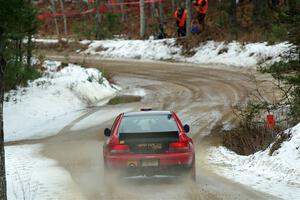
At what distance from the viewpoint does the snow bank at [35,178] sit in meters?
10.2

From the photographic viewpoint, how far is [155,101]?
77.1 ft

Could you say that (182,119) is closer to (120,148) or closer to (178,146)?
(178,146)

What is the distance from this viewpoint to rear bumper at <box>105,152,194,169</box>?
393 inches

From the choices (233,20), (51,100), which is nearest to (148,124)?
(51,100)

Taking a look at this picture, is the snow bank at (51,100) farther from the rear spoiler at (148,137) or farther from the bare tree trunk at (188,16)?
the bare tree trunk at (188,16)

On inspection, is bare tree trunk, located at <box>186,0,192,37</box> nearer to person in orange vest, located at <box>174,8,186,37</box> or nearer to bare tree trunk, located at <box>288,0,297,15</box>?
person in orange vest, located at <box>174,8,186,37</box>

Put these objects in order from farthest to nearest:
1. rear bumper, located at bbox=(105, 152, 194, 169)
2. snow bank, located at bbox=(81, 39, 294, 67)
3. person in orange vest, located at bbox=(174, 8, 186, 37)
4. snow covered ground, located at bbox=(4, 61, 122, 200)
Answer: person in orange vest, located at bbox=(174, 8, 186, 37)
snow bank, located at bbox=(81, 39, 294, 67)
snow covered ground, located at bbox=(4, 61, 122, 200)
rear bumper, located at bbox=(105, 152, 194, 169)

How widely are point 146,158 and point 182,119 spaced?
9.63 metres

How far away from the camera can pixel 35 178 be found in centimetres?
1180

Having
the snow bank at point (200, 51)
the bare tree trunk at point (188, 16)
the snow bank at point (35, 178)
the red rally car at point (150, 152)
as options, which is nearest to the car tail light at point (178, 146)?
the red rally car at point (150, 152)

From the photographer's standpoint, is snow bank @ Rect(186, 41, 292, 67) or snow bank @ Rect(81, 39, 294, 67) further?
snow bank @ Rect(81, 39, 294, 67)

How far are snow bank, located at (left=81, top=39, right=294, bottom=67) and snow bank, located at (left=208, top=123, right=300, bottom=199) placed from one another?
12.8 m

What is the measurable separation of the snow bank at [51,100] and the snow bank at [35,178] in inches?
168

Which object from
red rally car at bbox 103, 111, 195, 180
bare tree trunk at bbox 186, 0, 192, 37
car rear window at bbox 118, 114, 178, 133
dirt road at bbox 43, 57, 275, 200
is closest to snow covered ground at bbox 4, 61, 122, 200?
dirt road at bbox 43, 57, 275, 200
